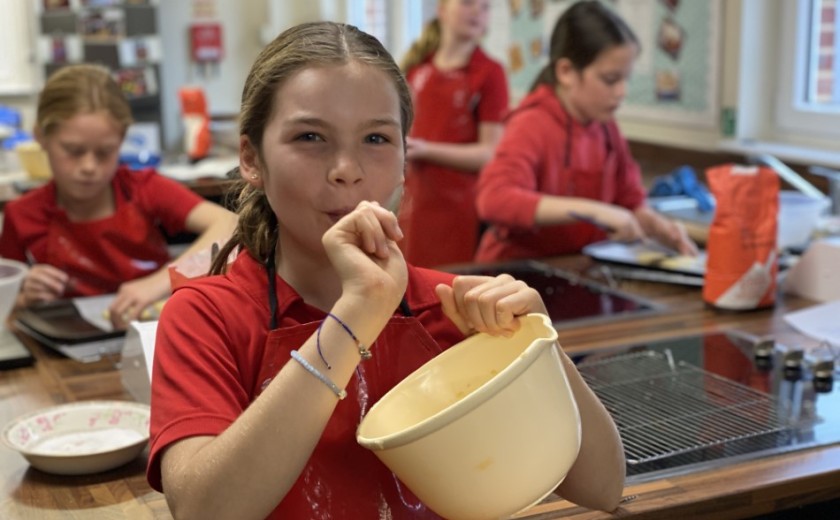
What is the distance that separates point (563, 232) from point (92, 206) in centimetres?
105

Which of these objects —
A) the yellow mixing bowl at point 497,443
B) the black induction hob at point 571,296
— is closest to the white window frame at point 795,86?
the black induction hob at point 571,296

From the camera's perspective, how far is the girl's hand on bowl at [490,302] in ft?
3.41

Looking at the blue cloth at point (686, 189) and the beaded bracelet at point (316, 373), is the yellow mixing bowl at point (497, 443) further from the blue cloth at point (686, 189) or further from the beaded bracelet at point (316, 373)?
the blue cloth at point (686, 189)

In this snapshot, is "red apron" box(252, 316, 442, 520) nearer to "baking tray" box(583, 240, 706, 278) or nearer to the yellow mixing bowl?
the yellow mixing bowl

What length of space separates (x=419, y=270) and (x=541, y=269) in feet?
3.54

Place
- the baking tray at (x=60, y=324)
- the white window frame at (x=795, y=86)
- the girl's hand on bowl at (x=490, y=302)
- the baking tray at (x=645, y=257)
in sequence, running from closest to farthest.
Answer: the girl's hand on bowl at (x=490, y=302)
the baking tray at (x=60, y=324)
the baking tray at (x=645, y=257)
the white window frame at (x=795, y=86)

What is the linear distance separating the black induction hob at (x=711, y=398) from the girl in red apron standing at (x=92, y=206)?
0.96 metres

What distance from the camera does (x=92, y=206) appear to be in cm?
229

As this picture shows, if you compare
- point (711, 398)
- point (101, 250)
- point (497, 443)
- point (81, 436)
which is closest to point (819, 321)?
point (711, 398)

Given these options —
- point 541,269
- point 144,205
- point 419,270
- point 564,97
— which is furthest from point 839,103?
point 419,270

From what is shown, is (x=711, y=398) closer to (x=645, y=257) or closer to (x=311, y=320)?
(x=311, y=320)

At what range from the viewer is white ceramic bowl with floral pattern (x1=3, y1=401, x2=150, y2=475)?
4.14 ft

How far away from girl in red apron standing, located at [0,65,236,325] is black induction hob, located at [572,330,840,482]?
0.96 metres

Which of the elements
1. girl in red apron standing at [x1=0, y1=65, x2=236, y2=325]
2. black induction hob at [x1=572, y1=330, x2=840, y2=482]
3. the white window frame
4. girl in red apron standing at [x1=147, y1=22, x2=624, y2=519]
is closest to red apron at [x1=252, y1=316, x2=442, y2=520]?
girl in red apron standing at [x1=147, y1=22, x2=624, y2=519]
